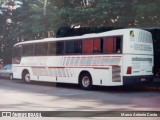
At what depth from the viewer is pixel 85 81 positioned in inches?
447

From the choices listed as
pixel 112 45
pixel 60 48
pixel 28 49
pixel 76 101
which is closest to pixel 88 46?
pixel 112 45

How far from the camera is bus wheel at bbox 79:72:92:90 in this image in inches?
440

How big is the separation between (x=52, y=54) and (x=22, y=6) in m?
6.54

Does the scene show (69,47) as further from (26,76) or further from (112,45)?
(26,76)

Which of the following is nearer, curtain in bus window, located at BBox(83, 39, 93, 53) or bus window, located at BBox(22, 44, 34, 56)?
bus window, located at BBox(22, 44, 34, 56)

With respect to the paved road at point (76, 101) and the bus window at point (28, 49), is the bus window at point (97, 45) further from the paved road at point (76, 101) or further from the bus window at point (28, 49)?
the bus window at point (28, 49)

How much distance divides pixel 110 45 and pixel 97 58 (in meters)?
0.68

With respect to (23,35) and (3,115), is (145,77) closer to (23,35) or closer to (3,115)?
(23,35)

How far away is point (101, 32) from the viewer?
34.1 feet

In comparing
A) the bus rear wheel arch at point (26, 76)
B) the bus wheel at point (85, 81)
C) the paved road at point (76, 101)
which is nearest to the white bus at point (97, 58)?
the bus wheel at point (85, 81)

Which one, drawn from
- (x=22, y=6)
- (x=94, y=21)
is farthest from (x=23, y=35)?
(x=94, y=21)

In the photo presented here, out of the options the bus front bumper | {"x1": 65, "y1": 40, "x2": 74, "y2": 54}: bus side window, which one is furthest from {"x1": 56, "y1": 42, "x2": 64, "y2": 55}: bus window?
the bus front bumper

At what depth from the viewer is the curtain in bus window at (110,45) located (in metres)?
10.3

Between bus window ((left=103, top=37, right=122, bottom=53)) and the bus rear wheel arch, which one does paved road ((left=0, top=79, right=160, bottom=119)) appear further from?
bus window ((left=103, top=37, right=122, bottom=53))
